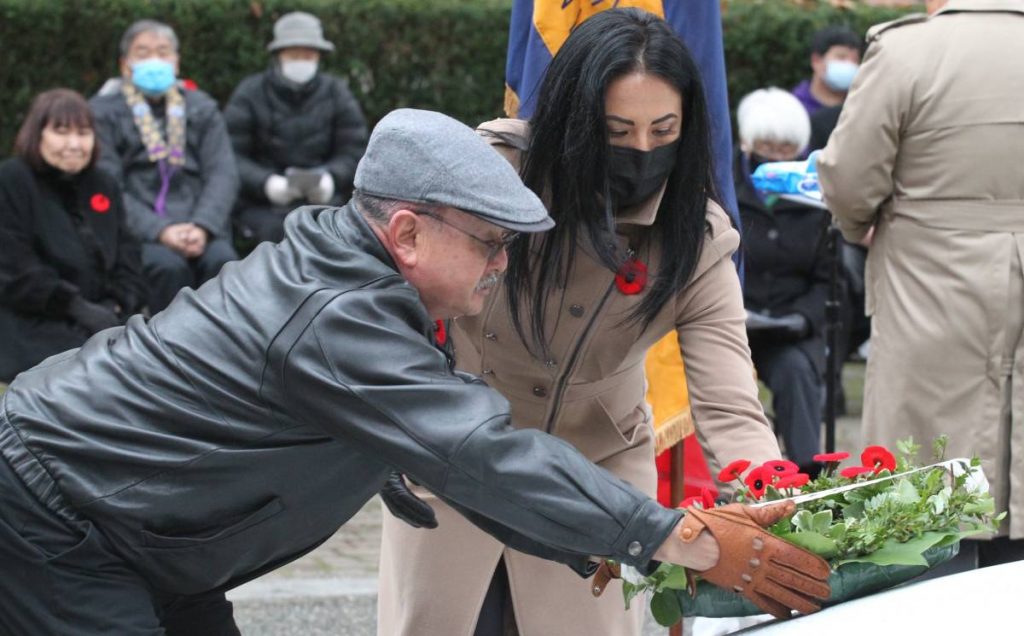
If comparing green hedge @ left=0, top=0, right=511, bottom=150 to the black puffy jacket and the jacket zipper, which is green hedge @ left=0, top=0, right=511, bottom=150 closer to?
the black puffy jacket

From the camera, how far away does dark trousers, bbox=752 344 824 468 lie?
7133mm

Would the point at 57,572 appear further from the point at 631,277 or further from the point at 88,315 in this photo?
the point at 88,315

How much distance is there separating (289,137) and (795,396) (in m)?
3.31

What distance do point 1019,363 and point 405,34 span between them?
6392 millimetres

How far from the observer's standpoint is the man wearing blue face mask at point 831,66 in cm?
908

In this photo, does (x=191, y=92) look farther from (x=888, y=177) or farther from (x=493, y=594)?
(x=493, y=594)

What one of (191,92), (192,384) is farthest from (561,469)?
(191,92)

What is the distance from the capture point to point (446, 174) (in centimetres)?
251

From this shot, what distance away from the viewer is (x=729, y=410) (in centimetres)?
319

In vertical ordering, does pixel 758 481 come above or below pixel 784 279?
above

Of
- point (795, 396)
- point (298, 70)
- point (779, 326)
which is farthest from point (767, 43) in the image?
point (795, 396)

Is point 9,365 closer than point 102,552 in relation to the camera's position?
No

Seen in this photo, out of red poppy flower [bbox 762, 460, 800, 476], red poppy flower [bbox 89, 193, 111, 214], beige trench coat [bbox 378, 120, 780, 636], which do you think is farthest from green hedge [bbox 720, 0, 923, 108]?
red poppy flower [bbox 762, 460, 800, 476]

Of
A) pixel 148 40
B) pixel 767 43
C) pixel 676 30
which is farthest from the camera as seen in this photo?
pixel 767 43
